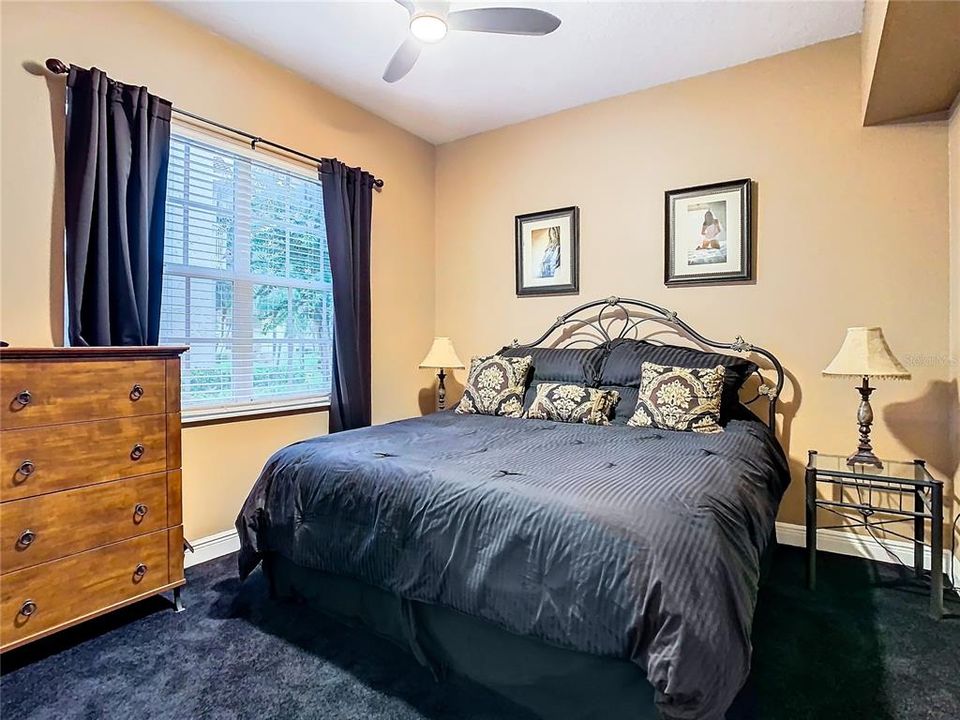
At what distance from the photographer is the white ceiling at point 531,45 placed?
2564 millimetres

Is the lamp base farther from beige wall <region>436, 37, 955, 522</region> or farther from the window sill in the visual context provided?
the window sill

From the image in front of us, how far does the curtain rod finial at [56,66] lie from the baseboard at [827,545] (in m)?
2.21

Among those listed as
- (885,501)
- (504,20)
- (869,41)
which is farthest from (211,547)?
(869,41)

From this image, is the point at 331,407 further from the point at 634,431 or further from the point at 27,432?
the point at 634,431

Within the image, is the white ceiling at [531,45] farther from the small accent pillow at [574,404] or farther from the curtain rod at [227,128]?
the small accent pillow at [574,404]

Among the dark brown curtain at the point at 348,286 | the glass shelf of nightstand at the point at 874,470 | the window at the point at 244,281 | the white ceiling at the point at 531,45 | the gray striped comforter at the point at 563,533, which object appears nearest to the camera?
the gray striped comforter at the point at 563,533

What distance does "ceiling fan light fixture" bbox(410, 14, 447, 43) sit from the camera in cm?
213

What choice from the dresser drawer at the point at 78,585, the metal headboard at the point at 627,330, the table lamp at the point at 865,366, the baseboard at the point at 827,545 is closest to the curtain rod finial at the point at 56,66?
the dresser drawer at the point at 78,585

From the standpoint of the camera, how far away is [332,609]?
2010mm

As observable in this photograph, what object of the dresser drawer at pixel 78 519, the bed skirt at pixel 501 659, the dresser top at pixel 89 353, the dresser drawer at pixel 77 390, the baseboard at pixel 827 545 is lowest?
the baseboard at pixel 827 545

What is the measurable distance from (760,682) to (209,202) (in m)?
3.26

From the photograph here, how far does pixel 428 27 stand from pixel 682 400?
2.09 m

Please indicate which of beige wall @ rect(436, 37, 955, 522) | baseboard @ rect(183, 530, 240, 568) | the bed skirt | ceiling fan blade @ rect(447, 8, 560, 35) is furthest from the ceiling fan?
baseboard @ rect(183, 530, 240, 568)

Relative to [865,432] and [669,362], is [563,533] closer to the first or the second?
[669,362]
